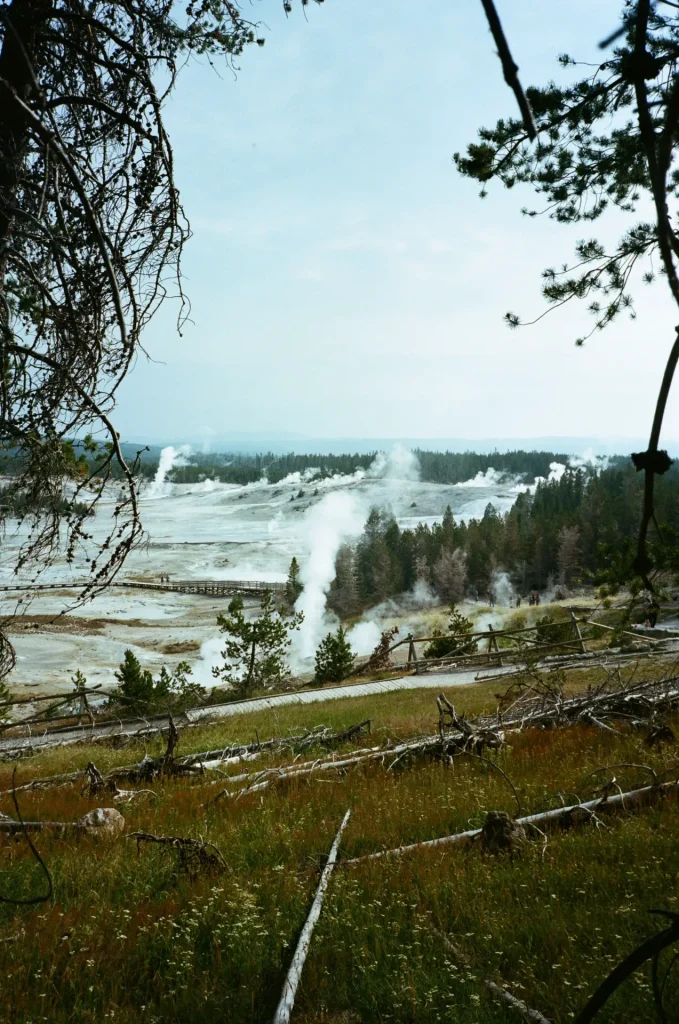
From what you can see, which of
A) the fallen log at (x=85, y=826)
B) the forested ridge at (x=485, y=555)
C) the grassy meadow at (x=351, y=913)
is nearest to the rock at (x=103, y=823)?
the fallen log at (x=85, y=826)

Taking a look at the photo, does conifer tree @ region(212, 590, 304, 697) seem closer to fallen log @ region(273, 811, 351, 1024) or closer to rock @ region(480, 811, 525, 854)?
rock @ region(480, 811, 525, 854)

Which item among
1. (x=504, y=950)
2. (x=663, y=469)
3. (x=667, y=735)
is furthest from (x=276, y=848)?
(x=663, y=469)

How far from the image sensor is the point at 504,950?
3.71m

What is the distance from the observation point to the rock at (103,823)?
611 cm

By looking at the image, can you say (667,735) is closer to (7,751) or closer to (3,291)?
(3,291)

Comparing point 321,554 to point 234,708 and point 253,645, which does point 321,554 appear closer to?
point 253,645

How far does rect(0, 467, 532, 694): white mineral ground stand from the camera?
139ft

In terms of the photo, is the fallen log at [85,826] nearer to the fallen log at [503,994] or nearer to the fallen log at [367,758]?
the fallen log at [367,758]

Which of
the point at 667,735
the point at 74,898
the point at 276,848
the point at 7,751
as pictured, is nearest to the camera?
the point at 74,898

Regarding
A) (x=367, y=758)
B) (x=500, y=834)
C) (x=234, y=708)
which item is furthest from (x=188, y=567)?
(x=500, y=834)

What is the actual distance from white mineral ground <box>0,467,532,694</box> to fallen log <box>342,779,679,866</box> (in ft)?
9.14

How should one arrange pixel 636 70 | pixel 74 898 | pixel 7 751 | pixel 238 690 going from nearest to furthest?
pixel 636 70 → pixel 74 898 → pixel 7 751 → pixel 238 690

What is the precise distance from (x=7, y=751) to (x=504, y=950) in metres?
14.9

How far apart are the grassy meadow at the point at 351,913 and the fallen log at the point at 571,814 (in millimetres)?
139
